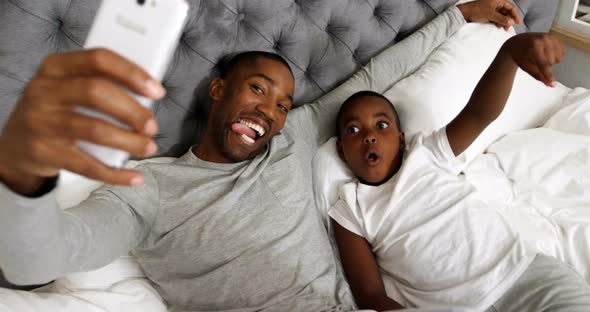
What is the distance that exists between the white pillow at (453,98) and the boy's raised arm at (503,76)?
218 mm

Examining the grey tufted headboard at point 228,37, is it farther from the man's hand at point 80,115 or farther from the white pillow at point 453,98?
the man's hand at point 80,115

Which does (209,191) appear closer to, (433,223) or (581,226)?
(433,223)

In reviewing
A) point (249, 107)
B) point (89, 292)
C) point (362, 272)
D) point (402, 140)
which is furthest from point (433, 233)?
point (89, 292)

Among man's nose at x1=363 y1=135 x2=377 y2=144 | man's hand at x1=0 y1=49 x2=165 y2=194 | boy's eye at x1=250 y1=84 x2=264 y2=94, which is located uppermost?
man's hand at x1=0 y1=49 x2=165 y2=194

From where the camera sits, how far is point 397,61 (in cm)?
145

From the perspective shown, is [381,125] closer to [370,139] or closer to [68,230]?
[370,139]

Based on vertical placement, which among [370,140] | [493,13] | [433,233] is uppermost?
[493,13]

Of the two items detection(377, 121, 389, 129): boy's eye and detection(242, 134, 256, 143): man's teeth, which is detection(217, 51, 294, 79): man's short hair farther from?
detection(377, 121, 389, 129): boy's eye

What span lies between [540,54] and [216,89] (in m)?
0.71

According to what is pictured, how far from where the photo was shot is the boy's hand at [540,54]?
2.83 ft

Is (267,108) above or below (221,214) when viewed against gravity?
above

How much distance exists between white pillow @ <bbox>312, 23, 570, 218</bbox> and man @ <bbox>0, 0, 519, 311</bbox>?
66 millimetres

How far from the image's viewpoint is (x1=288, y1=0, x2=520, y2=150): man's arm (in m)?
1.30

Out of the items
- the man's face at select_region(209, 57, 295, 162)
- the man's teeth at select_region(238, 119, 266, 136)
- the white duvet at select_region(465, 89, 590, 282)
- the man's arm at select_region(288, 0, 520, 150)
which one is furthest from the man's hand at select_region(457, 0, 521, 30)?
the man's teeth at select_region(238, 119, 266, 136)
